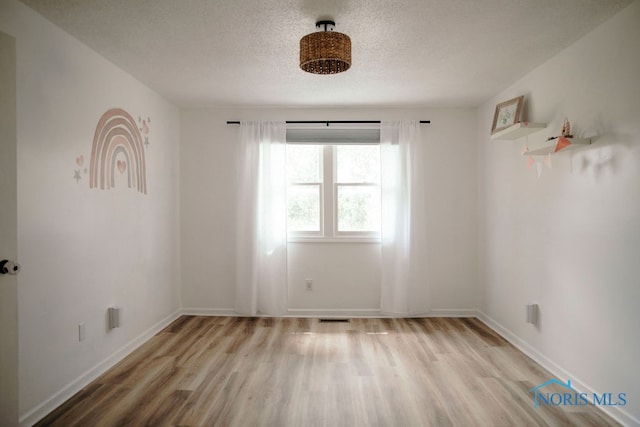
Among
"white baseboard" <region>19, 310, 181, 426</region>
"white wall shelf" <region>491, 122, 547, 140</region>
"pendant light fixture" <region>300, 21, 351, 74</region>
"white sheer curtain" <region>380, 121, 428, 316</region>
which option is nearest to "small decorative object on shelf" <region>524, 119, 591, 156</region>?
"white wall shelf" <region>491, 122, 547, 140</region>

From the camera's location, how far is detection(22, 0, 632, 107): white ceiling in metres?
2.39

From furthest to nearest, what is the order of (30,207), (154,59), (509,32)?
(154,59) < (509,32) < (30,207)

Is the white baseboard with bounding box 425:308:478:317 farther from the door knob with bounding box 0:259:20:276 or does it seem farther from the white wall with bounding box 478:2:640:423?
the door knob with bounding box 0:259:20:276

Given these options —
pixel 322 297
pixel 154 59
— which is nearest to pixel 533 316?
pixel 322 297

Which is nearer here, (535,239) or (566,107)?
(566,107)

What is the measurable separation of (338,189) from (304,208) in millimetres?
477

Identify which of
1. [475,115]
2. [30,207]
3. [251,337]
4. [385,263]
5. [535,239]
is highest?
[475,115]

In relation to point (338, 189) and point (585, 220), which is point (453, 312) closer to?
point (338, 189)

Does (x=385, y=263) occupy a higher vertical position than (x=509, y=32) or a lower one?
lower

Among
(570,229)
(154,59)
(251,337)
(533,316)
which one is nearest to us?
(570,229)

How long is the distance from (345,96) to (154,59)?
6.28 feet

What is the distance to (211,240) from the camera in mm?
4871

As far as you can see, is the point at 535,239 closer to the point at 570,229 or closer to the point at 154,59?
the point at 570,229
